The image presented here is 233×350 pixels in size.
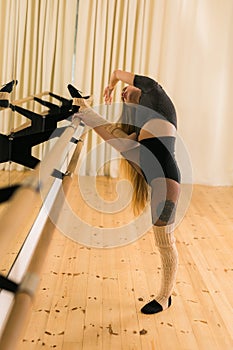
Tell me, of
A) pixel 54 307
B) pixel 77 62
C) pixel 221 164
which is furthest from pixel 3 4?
pixel 221 164

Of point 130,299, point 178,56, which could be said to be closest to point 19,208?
point 130,299

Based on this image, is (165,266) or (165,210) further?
(165,266)

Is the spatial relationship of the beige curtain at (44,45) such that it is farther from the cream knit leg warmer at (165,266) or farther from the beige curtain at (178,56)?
the cream knit leg warmer at (165,266)

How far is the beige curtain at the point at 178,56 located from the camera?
5.97 metres

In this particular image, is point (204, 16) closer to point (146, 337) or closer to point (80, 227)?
point (80, 227)

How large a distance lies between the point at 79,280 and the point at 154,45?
3.37 m

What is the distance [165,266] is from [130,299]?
1.01ft

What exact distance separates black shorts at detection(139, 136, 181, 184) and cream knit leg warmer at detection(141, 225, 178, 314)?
0.91 ft

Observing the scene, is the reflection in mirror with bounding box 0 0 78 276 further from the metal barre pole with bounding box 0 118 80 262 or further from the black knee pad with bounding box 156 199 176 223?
the black knee pad with bounding box 156 199 176 223

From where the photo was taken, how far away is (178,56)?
20.1 feet

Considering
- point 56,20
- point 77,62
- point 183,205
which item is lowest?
point 183,205

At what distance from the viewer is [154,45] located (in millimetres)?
6047

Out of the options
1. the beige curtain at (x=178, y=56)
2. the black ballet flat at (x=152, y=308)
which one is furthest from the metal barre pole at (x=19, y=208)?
the beige curtain at (x=178, y=56)

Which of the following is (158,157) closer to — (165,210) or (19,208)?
(165,210)
